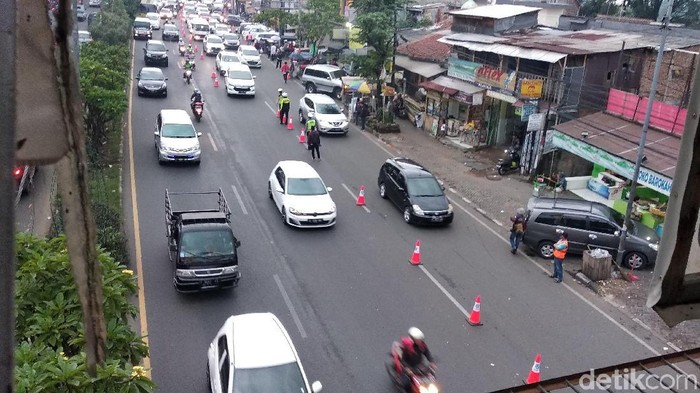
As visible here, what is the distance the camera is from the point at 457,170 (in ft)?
81.5

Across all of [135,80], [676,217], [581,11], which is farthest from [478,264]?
[581,11]

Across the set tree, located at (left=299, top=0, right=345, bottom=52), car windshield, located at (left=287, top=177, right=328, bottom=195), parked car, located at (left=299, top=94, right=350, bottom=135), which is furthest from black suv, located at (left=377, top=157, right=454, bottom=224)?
tree, located at (left=299, top=0, right=345, bottom=52)

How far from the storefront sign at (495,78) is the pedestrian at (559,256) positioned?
9935 mm

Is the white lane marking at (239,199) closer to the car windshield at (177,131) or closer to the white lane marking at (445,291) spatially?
the car windshield at (177,131)

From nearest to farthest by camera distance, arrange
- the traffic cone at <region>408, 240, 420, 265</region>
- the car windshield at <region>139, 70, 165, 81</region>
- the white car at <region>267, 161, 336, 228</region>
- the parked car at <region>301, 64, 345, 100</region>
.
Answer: the traffic cone at <region>408, 240, 420, 265</region> → the white car at <region>267, 161, 336, 228</region> → the car windshield at <region>139, 70, 165, 81</region> → the parked car at <region>301, 64, 345, 100</region>

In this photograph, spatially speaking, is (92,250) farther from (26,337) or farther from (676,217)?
(26,337)

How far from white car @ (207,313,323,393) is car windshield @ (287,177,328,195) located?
834cm

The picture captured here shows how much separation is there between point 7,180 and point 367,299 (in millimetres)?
12659

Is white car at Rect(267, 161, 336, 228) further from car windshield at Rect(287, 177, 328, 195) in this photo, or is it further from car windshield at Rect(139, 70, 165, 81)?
car windshield at Rect(139, 70, 165, 81)

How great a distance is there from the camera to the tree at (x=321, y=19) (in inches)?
1804

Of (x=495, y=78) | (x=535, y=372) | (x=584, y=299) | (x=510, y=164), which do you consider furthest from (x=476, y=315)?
(x=495, y=78)

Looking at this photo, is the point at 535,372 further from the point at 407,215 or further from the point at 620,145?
the point at 620,145

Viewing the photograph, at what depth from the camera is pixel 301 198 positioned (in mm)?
18094

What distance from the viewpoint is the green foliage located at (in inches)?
226
